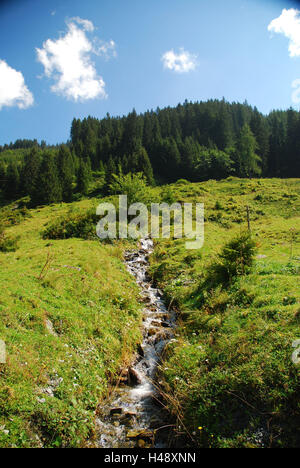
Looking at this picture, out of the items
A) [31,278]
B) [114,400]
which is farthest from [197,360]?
[31,278]

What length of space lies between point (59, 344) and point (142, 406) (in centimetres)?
329

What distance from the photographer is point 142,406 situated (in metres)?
7.61

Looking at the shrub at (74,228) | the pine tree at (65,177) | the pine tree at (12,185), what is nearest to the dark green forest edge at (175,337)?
the shrub at (74,228)

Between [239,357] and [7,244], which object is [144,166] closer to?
[7,244]

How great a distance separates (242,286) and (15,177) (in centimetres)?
8356

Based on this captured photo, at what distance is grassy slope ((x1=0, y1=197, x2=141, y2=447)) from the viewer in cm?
589

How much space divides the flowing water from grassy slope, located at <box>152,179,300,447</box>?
23.9 inches

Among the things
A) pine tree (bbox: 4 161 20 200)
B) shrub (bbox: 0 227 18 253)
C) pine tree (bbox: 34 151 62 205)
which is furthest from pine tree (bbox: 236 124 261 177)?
pine tree (bbox: 4 161 20 200)

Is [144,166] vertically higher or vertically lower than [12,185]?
higher

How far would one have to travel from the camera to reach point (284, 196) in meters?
39.7

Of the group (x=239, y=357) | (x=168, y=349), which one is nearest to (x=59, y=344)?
(x=168, y=349)

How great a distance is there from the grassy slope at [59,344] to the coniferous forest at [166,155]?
55.3 meters

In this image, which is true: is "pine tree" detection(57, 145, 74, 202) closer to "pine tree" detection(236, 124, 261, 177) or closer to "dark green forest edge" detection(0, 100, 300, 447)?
"dark green forest edge" detection(0, 100, 300, 447)

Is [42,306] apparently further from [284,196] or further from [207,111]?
[207,111]
